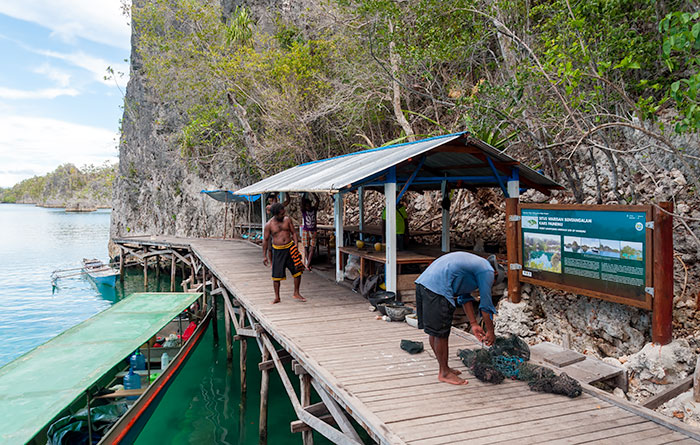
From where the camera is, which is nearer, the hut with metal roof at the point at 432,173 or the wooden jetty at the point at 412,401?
the wooden jetty at the point at 412,401

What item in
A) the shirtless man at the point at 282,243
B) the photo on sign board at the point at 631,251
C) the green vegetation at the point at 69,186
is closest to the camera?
the photo on sign board at the point at 631,251

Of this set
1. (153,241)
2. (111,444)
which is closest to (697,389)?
(111,444)

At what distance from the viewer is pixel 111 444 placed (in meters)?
5.88

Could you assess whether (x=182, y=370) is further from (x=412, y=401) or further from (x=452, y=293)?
(x=452, y=293)

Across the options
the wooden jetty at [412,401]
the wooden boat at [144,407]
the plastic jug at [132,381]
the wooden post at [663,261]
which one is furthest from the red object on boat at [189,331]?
the wooden post at [663,261]

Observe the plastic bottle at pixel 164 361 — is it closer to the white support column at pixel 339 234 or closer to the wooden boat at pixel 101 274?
the white support column at pixel 339 234

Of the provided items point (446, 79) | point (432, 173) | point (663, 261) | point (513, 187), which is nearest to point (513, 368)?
point (663, 261)

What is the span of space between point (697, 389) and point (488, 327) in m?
2.66

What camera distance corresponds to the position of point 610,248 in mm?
5922

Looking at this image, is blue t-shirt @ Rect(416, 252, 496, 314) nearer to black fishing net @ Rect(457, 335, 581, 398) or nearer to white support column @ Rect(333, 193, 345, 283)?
black fishing net @ Rect(457, 335, 581, 398)

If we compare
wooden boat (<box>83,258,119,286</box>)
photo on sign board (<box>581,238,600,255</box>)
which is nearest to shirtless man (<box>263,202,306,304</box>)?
photo on sign board (<box>581,238,600,255</box>)

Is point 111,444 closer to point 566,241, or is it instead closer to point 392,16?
point 566,241

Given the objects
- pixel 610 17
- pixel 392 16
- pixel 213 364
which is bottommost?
pixel 213 364

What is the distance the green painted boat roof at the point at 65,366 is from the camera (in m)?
4.93
